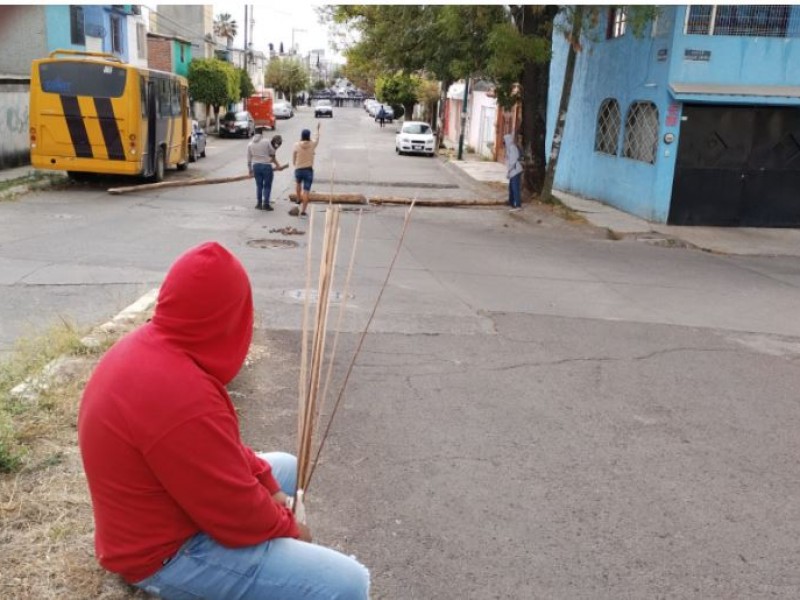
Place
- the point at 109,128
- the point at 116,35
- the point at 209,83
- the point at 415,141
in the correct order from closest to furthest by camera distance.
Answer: the point at 109,128
the point at 116,35
the point at 415,141
the point at 209,83

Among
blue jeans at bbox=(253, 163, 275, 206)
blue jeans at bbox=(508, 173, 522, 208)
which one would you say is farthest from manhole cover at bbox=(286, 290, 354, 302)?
blue jeans at bbox=(508, 173, 522, 208)

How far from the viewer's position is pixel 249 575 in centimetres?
220

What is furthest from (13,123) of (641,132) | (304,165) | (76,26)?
(641,132)

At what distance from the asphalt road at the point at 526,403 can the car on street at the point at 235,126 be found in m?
28.0

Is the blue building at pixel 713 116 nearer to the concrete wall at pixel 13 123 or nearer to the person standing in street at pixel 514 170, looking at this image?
the person standing in street at pixel 514 170

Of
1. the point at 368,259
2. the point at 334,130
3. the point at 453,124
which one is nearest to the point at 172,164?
the point at 368,259

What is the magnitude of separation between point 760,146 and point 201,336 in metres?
15.6

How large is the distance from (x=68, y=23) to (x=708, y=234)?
2279cm

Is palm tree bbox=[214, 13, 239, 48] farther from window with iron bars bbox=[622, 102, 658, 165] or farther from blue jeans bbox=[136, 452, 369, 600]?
blue jeans bbox=[136, 452, 369, 600]

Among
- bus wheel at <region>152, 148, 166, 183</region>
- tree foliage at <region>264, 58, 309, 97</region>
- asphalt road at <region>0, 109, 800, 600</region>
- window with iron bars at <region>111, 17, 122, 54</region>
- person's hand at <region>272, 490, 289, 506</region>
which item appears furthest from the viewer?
tree foliage at <region>264, 58, 309, 97</region>

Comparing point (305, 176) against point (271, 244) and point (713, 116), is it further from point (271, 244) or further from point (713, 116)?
point (713, 116)

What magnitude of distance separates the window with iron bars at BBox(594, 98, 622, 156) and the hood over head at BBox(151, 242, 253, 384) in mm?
16697

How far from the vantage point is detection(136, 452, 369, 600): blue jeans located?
7.22 feet

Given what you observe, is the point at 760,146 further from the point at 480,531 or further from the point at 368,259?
the point at 480,531
